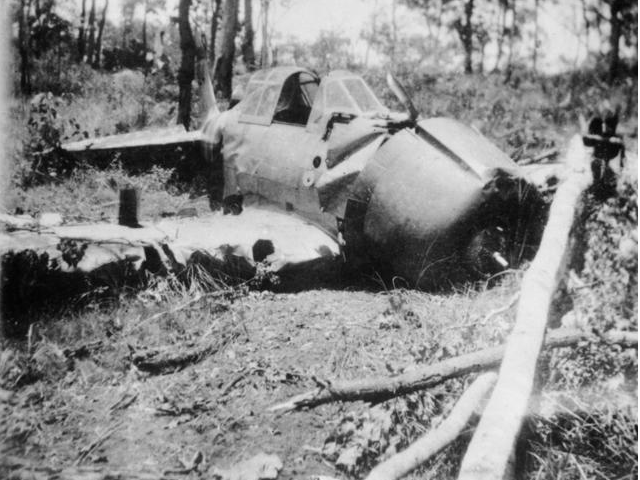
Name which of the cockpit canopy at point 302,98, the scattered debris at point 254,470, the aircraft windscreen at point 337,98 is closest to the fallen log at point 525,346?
the scattered debris at point 254,470

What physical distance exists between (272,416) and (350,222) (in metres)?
1.95

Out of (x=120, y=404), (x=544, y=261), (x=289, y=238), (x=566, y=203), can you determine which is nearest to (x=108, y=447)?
(x=120, y=404)

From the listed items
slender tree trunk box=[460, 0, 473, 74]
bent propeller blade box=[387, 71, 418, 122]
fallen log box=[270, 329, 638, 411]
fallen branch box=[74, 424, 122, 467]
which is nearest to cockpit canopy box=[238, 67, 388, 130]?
bent propeller blade box=[387, 71, 418, 122]

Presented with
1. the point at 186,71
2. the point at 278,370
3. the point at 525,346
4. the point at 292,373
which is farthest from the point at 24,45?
the point at 525,346

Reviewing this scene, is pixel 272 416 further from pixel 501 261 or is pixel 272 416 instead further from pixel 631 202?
pixel 631 202

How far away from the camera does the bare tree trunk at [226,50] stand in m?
11.3

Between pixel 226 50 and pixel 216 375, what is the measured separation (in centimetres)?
988

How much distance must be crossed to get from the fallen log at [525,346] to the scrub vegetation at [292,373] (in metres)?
0.30

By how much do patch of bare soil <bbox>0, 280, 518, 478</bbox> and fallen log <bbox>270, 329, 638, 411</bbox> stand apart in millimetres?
Answer: 92

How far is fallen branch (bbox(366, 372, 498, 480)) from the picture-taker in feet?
6.07

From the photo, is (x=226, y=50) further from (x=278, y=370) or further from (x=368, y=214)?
(x=278, y=370)

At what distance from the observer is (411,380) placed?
7.47 ft

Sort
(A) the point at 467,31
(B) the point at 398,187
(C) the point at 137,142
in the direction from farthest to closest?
(A) the point at 467,31, (C) the point at 137,142, (B) the point at 398,187

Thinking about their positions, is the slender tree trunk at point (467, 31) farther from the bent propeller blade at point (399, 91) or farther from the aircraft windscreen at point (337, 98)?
the bent propeller blade at point (399, 91)
